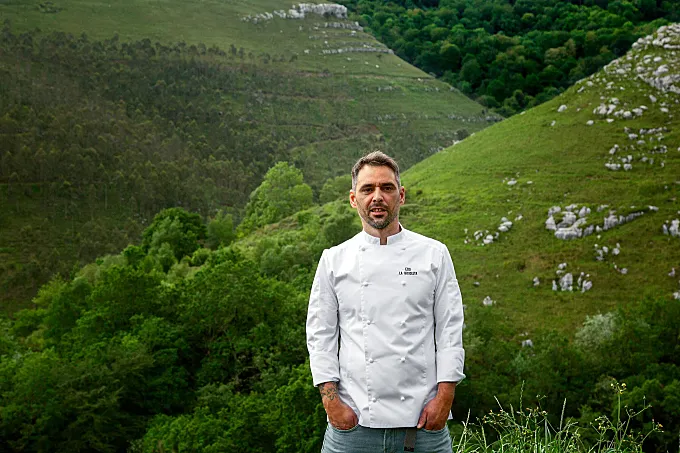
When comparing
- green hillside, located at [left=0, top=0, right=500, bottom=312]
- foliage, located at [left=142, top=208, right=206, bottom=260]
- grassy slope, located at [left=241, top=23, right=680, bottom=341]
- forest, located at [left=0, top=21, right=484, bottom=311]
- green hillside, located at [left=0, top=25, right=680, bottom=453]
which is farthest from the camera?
green hillside, located at [left=0, top=0, right=500, bottom=312]

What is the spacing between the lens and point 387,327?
17.2 ft

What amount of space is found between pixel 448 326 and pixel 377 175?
4.48ft

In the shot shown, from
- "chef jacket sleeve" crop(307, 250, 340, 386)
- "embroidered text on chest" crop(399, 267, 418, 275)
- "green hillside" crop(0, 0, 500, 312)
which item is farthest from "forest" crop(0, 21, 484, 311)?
"embroidered text on chest" crop(399, 267, 418, 275)

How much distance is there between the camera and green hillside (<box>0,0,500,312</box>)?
12062 centimetres

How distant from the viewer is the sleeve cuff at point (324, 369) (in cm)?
522

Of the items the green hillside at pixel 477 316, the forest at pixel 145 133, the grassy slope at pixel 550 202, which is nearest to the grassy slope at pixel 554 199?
the grassy slope at pixel 550 202

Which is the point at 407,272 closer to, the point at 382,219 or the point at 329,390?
the point at 382,219

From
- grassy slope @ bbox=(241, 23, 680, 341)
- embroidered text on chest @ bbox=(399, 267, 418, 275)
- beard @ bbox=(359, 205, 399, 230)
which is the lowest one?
grassy slope @ bbox=(241, 23, 680, 341)

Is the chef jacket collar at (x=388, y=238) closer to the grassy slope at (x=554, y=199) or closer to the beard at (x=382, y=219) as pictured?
the beard at (x=382, y=219)

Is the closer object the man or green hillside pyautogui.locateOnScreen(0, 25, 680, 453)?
the man

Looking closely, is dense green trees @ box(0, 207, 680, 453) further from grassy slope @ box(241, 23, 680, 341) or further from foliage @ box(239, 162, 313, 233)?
foliage @ box(239, 162, 313, 233)

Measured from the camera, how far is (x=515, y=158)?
283ft

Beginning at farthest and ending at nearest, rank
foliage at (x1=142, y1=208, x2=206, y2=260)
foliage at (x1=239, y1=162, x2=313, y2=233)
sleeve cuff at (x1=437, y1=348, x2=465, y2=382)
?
foliage at (x1=239, y1=162, x2=313, y2=233)
foliage at (x1=142, y1=208, x2=206, y2=260)
sleeve cuff at (x1=437, y1=348, x2=465, y2=382)

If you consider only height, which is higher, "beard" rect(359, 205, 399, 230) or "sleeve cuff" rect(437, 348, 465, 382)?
"beard" rect(359, 205, 399, 230)
